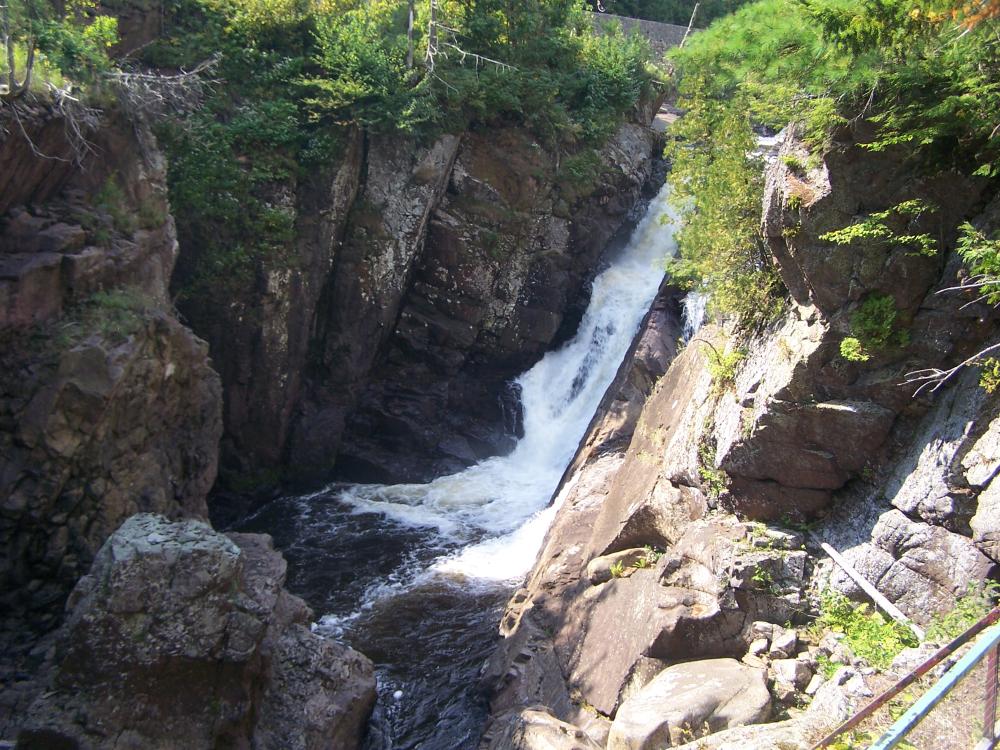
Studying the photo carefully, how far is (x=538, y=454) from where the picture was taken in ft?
52.9

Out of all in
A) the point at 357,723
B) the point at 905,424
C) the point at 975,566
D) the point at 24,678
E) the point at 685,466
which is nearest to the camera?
the point at 975,566

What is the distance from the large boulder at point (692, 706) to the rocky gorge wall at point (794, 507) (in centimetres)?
2

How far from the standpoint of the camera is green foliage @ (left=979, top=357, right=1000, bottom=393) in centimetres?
573

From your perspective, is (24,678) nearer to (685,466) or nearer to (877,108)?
(685,466)

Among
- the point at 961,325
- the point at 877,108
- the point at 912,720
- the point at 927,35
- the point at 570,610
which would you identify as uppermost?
the point at 927,35

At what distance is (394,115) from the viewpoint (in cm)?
1487

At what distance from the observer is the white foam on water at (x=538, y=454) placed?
12.7 m

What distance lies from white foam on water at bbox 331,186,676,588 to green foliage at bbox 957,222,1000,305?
26.0ft

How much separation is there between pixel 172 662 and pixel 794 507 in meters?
6.22

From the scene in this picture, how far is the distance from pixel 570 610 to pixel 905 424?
443 cm

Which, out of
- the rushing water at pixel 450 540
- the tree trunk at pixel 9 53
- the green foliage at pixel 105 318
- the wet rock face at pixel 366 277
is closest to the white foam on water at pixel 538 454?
the rushing water at pixel 450 540

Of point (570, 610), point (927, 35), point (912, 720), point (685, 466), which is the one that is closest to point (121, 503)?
point (570, 610)

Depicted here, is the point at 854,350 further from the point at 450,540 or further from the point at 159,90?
the point at 159,90

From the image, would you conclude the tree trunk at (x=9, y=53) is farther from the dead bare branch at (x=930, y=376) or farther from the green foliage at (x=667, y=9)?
the green foliage at (x=667, y=9)
